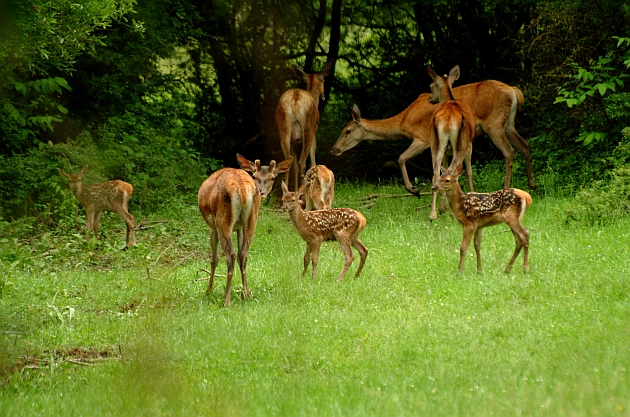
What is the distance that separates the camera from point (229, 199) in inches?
312

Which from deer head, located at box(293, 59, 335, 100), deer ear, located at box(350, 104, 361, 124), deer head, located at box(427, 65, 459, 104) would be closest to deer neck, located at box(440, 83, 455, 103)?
deer head, located at box(427, 65, 459, 104)

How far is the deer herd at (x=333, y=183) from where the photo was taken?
8219mm

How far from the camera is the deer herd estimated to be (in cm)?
822

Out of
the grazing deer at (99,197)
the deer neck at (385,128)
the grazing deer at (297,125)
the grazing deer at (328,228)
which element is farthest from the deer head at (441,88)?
the grazing deer at (328,228)

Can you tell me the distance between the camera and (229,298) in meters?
8.03

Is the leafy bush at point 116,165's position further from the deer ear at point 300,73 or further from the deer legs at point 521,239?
the deer legs at point 521,239

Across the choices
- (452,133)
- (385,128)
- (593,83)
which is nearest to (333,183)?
(452,133)

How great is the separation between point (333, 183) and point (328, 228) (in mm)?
2599

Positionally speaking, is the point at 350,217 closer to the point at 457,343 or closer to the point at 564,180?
the point at 457,343

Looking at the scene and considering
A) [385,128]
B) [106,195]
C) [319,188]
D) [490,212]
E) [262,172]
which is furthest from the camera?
[385,128]

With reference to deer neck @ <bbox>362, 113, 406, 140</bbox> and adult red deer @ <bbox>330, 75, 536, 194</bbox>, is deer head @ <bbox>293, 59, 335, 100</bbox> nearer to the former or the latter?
A: deer neck @ <bbox>362, 113, 406, 140</bbox>

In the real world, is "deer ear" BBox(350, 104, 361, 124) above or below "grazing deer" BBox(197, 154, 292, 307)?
above

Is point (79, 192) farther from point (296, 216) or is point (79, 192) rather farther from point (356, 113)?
point (356, 113)

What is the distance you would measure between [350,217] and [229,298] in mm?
1544
